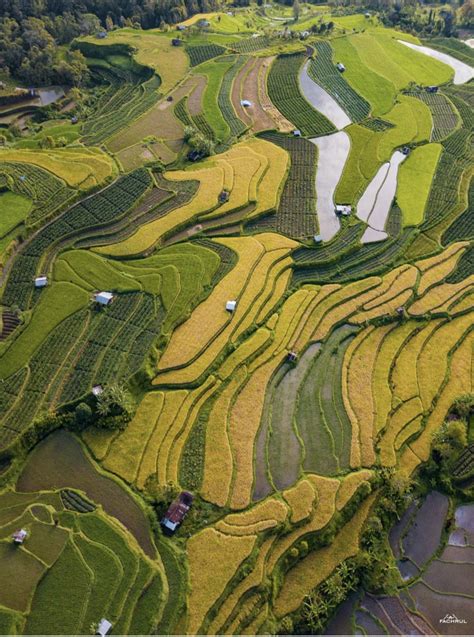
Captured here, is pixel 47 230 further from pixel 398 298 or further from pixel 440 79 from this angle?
pixel 440 79

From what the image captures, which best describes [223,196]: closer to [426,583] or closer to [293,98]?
[293,98]

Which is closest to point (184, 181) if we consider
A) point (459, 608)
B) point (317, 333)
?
point (317, 333)

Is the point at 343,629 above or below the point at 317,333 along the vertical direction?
below

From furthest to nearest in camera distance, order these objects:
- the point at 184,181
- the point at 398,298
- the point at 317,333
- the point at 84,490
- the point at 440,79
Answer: the point at 440,79, the point at 184,181, the point at 398,298, the point at 317,333, the point at 84,490

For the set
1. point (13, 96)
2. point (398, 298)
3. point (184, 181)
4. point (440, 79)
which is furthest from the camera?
point (440, 79)

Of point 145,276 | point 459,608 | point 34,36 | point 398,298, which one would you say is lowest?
point 459,608

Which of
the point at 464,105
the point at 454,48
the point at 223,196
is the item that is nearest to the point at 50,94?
the point at 223,196
